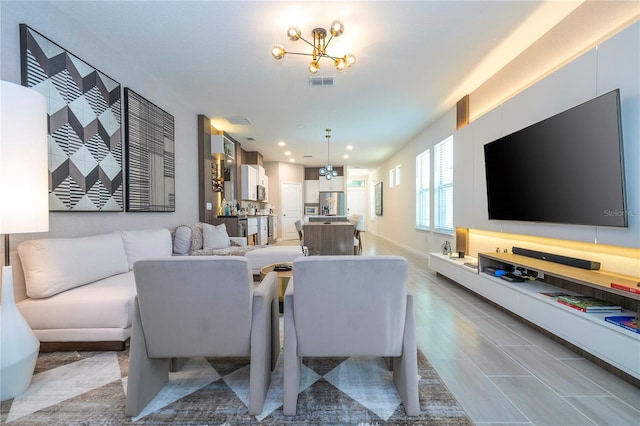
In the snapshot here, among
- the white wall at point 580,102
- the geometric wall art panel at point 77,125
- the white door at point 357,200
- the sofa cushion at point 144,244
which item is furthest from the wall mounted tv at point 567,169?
the white door at point 357,200

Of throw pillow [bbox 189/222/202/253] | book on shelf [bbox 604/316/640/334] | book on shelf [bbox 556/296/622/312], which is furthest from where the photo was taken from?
throw pillow [bbox 189/222/202/253]

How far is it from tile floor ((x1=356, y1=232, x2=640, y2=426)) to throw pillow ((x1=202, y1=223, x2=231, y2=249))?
9.87ft

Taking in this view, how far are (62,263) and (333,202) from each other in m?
8.76

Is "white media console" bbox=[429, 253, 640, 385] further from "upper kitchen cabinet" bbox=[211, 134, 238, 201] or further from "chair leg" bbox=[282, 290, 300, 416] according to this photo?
"upper kitchen cabinet" bbox=[211, 134, 238, 201]

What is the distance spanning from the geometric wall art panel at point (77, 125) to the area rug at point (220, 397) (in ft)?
4.56

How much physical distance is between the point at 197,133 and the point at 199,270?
4374 mm

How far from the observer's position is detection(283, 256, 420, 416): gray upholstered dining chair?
1313mm

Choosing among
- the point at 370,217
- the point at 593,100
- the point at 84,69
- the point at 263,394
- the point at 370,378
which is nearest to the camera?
the point at 263,394

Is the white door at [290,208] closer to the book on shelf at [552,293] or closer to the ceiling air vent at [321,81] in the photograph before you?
the ceiling air vent at [321,81]

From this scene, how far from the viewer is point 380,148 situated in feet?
25.6

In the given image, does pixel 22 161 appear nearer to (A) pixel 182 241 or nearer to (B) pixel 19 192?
(B) pixel 19 192

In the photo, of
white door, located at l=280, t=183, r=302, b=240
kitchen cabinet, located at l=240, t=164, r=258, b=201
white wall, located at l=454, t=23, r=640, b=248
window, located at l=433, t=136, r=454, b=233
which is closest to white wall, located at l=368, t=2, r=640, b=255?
white wall, located at l=454, t=23, r=640, b=248

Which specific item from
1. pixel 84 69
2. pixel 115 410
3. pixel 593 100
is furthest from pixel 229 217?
pixel 593 100

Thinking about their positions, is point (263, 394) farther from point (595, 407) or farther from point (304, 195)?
point (304, 195)
